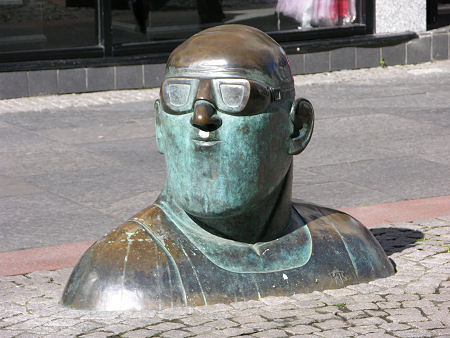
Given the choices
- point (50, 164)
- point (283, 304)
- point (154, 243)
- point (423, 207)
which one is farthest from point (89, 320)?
point (50, 164)

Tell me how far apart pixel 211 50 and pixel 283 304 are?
1399 mm

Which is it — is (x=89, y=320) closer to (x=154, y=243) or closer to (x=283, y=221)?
(x=154, y=243)

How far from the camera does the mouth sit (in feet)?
16.6

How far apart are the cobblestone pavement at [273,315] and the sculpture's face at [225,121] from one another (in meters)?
0.57

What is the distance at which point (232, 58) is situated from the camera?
5.04 metres

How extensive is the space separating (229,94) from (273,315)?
1165 millimetres

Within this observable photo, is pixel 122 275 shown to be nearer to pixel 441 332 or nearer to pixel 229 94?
pixel 229 94

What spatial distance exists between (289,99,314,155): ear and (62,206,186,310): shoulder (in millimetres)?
925

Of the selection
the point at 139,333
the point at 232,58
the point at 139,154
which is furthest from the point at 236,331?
the point at 139,154

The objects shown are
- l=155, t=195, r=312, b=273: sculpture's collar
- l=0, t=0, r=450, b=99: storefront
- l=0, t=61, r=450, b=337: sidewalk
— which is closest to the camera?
l=0, t=61, r=450, b=337: sidewalk

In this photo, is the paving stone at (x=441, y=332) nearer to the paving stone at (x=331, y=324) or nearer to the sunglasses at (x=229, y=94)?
the paving stone at (x=331, y=324)

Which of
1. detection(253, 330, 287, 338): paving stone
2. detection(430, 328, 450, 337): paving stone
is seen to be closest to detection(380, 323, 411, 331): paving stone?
detection(430, 328, 450, 337): paving stone

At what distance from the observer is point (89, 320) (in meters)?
4.97

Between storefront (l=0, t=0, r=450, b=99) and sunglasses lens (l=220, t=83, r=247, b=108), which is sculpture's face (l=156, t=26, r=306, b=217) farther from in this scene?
storefront (l=0, t=0, r=450, b=99)
